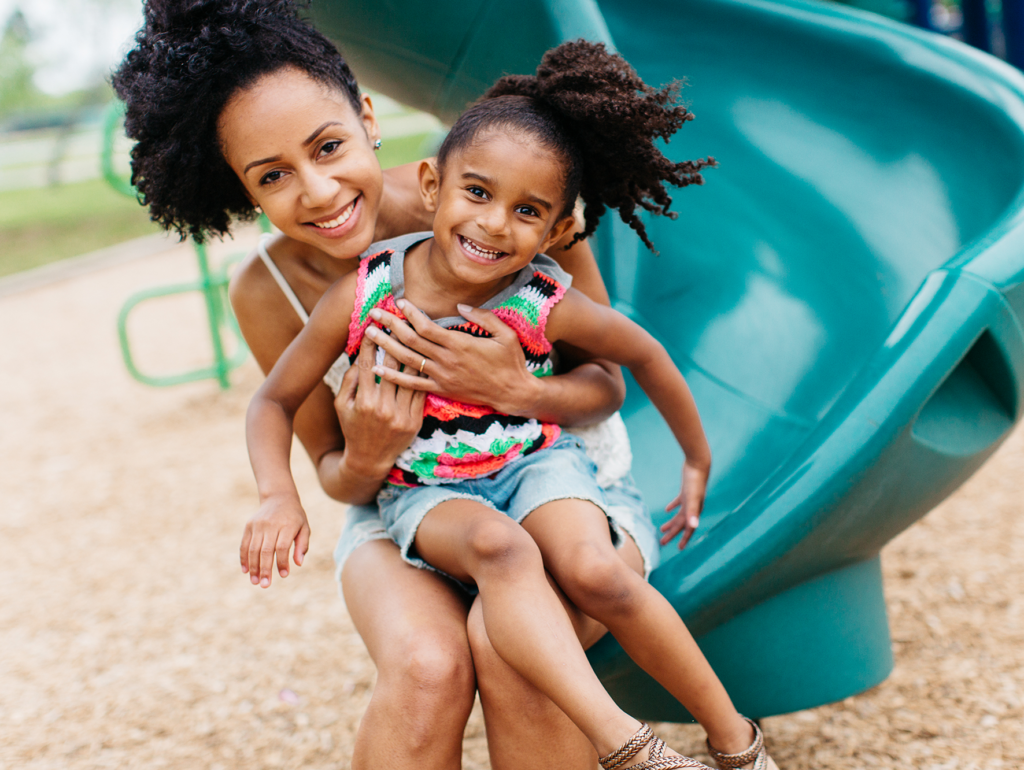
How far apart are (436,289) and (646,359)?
0.40 m

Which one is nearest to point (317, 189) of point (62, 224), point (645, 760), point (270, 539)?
point (270, 539)

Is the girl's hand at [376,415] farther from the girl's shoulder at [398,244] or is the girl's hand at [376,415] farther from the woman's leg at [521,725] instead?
the woman's leg at [521,725]

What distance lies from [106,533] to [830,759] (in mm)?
2895

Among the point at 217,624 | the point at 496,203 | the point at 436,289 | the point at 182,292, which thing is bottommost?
the point at 182,292

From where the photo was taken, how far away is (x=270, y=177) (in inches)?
60.2

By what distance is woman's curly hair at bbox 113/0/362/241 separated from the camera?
148cm

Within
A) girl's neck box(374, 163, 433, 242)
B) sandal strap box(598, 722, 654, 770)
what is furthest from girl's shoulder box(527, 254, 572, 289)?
sandal strap box(598, 722, 654, 770)

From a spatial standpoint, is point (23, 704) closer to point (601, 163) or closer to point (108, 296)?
point (601, 163)

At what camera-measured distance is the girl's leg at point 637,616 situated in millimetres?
1357

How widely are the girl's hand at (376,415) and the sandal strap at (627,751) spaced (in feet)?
2.01

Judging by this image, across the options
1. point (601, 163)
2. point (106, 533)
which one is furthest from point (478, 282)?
point (106, 533)

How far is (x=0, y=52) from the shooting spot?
28.4 m

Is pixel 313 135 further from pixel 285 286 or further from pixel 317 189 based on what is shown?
pixel 285 286

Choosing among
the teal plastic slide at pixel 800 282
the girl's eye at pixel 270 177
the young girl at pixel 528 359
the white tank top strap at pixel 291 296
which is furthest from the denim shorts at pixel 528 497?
the girl's eye at pixel 270 177
